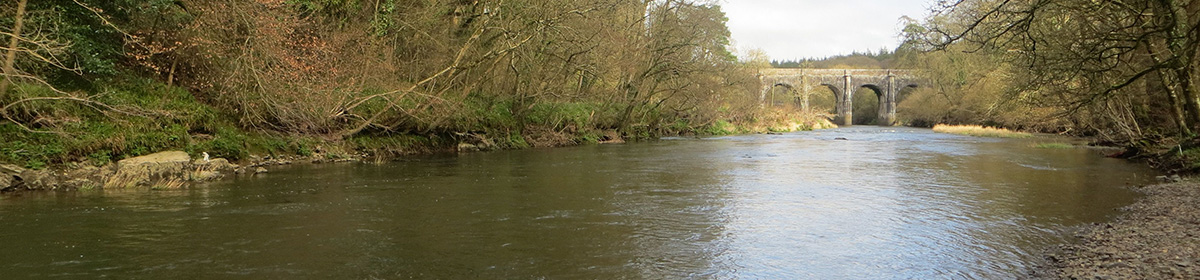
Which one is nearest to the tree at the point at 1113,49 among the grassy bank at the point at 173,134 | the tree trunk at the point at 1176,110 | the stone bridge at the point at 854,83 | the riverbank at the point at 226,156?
the tree trunk at the point at 1176,110

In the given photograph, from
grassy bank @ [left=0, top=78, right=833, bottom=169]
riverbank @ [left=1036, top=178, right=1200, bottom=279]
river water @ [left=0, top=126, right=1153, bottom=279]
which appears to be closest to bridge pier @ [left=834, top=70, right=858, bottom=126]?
grassy bank @ [left=0, top=78, right=833, bottom=169]

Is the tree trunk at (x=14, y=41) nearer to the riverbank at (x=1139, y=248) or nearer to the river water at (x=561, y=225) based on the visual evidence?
the river water at (x=561, y=225)

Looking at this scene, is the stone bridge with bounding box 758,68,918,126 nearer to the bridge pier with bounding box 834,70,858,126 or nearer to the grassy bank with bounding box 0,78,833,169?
the bridge pier with bounding box 834,70,858,126

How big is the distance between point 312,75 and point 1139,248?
16.9 m

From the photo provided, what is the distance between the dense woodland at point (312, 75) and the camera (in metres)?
14.0

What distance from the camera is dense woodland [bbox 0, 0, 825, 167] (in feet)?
46.1

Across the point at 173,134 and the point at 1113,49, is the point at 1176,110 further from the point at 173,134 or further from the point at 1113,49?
the point at 173,134

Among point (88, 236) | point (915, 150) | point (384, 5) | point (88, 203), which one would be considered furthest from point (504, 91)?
point (88, 236)

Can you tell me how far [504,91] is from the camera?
90.4ft

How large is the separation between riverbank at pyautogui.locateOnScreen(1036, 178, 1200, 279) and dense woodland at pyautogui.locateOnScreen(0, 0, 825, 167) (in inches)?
571

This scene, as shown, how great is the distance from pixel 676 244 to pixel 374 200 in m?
5.64

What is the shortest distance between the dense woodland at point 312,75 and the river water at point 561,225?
2.17 metres

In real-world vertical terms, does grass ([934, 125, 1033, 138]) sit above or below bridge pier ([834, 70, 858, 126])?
below

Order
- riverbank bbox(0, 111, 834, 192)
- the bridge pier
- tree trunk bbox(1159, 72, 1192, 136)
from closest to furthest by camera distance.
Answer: riverbank bbox(0, 111, 834, 192), tree trunk bbox(1159, 72, 1192, 136), the bridge pier
